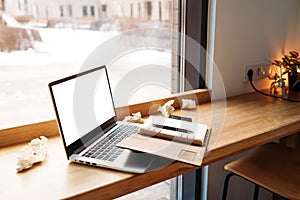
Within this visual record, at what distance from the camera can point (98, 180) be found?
787 mm

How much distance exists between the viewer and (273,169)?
1.28 m

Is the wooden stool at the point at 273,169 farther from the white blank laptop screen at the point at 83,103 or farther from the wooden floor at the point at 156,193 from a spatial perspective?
the white blank laptop screen at the point at 83,103

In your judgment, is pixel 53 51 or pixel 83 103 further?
pixel 53 51

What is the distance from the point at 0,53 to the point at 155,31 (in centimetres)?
69

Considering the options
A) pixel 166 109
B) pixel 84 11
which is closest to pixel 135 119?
pixel 166 109

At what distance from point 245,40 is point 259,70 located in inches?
8.5

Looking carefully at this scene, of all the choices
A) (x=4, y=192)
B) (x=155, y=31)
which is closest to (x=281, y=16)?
(x=155, y=31)

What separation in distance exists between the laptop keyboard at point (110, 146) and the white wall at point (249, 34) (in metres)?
0.66

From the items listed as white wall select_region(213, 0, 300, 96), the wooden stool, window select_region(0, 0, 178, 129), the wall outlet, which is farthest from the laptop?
the wall outlet

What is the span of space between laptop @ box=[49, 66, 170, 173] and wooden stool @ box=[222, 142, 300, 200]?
54cm

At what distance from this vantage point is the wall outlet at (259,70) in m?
1.64

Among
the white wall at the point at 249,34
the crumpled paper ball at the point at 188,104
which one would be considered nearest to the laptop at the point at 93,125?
the crumpled paper ball at the point at 188,104

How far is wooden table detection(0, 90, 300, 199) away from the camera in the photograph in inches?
29.9

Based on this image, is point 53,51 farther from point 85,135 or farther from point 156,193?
point 156,193
